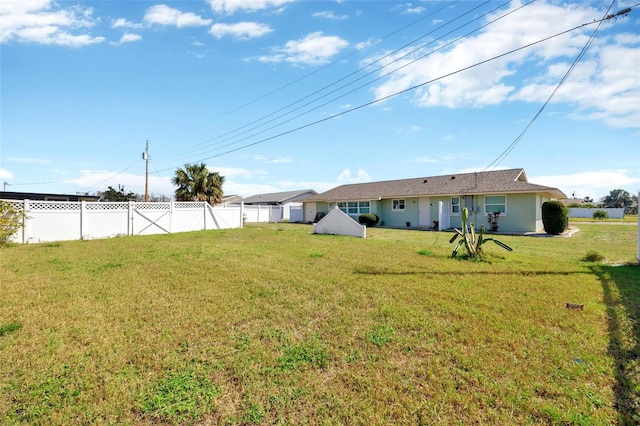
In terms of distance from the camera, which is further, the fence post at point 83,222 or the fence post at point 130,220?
the fence post at point 130,220

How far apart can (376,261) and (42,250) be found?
1124cm

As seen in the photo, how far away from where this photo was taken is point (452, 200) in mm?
21500

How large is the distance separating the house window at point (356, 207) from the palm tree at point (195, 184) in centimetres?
1176

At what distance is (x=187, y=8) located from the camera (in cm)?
1194

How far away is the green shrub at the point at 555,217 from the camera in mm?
16562

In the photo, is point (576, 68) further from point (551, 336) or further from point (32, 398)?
point (32, 398)

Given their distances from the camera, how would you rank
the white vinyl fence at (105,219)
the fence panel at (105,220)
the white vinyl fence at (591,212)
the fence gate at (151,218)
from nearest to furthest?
the white vinyl fence at (105,219) → the fence panel at (105,220) → the fence gate at (151,218) → the white vinyl fence at (591,212)

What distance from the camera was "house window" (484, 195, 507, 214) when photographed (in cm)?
1917

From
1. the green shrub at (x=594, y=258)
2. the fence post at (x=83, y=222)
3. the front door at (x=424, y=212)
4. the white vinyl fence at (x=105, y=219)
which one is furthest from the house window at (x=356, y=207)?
the fence post at (x=83, y=222)

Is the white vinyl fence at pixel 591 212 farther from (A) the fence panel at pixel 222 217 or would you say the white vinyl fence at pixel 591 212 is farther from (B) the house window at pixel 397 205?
(A) the fence panel at pixel 222 217

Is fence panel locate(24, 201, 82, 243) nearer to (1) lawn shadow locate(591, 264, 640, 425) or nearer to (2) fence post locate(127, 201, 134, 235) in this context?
(2) fence post locate(127, 201, 134, 235)

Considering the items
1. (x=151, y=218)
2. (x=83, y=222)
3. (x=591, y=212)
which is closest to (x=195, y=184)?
(x=151, y=218)

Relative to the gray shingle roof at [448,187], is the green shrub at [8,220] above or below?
below

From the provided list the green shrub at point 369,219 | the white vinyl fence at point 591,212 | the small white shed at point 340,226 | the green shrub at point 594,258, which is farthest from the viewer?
the white vinyl fence at point 591,212
